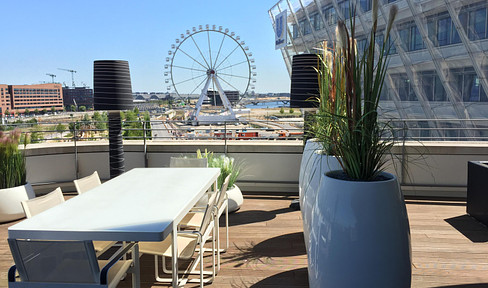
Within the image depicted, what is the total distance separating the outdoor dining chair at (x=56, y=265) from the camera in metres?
1.69

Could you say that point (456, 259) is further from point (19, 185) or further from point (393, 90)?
point (393, 90)

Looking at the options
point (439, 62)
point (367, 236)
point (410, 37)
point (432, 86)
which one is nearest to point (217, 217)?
point (367, 236)

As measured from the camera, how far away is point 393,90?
12531mm

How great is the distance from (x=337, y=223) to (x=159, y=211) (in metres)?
A: 0.98

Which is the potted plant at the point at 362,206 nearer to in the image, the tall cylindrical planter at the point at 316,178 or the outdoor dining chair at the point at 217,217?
the tall cylindrical planter at the point at 316,178

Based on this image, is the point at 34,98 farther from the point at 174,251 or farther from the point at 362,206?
the point at 362,206

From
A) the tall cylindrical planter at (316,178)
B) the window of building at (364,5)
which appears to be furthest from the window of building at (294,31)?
the tall cylindrical planter at (316,178)

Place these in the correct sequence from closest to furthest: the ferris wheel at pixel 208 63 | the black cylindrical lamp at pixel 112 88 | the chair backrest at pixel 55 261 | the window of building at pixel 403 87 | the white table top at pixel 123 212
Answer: the chair backrest at pixel 55 261, the white table top at pixel 123 212, the black cylindrical lamp at pixel 112 88, the window of building at pixel 403 87, the ferris wheel at pixel 208 63

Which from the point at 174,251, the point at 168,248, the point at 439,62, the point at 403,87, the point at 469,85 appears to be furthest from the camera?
the point at 403,87

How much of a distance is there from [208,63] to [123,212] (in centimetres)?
2114

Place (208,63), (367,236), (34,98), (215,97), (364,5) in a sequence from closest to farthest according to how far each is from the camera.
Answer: (367,236)
(364,5)
(34,98)
(208,63)
(215,97)

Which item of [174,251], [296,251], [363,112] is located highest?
[363,112]

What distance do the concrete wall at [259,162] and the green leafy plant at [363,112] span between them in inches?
129

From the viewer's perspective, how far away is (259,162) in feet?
16.4
